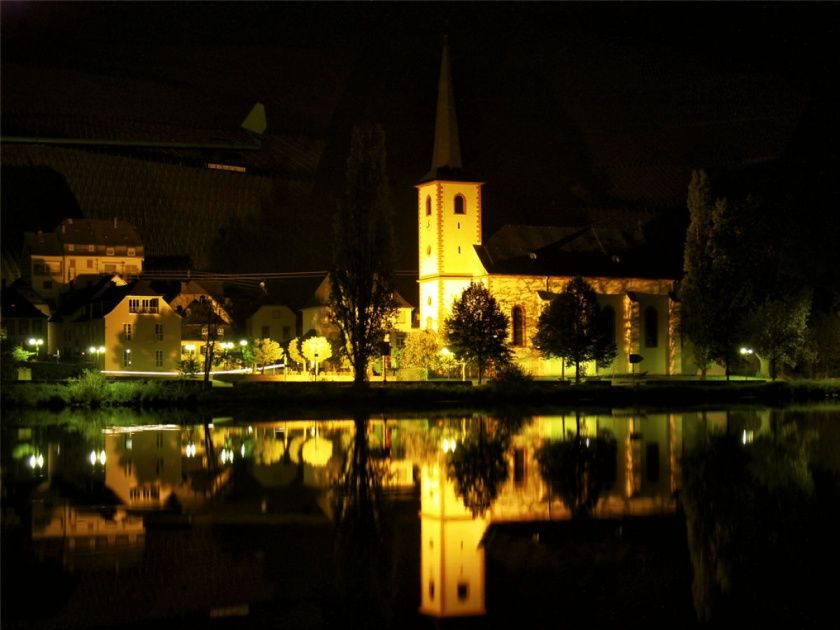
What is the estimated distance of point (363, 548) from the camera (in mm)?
15086

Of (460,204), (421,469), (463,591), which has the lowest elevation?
(463,591)

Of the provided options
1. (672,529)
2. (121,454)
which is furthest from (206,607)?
(121,454)

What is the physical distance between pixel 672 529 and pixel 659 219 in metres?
63.7

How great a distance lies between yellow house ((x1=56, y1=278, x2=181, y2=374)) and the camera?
65938 mm

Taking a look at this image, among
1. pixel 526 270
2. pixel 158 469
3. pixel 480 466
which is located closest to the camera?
pixel 158 469

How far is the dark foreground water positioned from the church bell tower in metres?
35.4

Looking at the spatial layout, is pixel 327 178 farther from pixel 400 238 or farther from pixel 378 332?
pixel 378 332

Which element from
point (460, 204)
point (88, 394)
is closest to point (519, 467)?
point (88, 394)

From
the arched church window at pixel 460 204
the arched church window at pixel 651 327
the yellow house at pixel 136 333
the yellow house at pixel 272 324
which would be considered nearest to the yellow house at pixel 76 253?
the yellow house at pixel 272 324

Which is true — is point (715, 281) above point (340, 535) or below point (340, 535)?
above

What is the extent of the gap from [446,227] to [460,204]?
66.2 inches

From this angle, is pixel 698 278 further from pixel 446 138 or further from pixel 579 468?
pixel 579 468

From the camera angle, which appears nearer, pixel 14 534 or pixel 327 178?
pixel 14 534

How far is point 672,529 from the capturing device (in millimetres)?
16406
